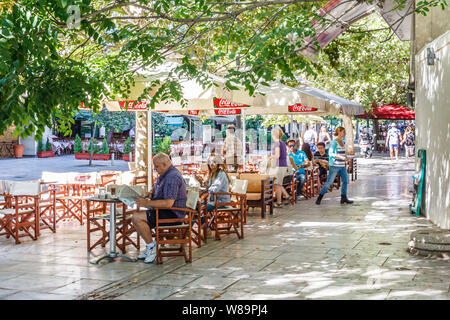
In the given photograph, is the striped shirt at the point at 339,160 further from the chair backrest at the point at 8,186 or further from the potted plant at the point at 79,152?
the potted plant at the point at 79,152

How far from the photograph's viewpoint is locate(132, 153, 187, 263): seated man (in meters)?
7.25

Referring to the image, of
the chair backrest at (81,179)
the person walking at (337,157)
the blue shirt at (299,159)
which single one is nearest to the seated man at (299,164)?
the blue shirt at (299,159)

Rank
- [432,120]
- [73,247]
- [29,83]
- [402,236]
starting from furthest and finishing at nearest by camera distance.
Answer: [432,120]
[402,236]
[73,247]
[29,83]

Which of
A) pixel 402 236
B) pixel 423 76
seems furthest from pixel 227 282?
pixel 423 76

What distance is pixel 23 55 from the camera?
18.0 feet

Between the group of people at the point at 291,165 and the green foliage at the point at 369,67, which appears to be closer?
the group of people at the point at 291,165

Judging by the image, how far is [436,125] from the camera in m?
9.95

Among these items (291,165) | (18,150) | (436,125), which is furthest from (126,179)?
(18,150)

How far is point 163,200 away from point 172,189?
0.19 metres

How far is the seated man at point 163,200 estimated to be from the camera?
23.8 ft

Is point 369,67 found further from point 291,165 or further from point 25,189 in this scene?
point 25,189

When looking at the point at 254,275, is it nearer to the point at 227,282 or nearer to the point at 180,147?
the point at 227,282

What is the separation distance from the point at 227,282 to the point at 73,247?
3033 mm

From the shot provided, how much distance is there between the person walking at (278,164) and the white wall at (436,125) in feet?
9.66
